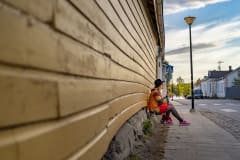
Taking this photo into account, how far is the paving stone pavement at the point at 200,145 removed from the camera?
663cm

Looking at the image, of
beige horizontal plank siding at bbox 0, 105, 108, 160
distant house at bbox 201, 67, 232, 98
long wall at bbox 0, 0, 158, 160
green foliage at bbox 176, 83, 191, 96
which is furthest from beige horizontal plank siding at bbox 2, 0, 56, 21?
green foliage at bbox 176, 83, 191, 96

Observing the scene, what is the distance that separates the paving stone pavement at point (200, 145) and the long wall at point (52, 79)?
335cm

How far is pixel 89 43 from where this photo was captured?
117 inches

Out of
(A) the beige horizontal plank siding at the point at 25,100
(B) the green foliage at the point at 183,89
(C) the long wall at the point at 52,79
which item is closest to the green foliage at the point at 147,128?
(C) the long wall at the point at 52,79

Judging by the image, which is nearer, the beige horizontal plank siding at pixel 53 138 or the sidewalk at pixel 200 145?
the beige horizontal plank siding at pixel 53 138

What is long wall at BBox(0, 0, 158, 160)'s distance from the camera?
148 cm

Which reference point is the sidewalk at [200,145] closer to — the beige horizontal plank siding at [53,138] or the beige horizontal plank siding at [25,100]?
the beige horizontal plank siding at [53,138]

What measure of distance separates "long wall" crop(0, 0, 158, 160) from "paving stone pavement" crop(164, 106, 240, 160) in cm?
335

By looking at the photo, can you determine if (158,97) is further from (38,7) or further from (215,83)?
(215,83)

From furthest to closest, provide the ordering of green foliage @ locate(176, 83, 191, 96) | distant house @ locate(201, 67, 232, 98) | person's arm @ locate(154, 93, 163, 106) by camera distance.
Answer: green foliage @ locate(176, 83, 191, 96) < distant house @ locate(201, 67, 232, 98) < person's arm @ locate(154, 93, 163, 106)

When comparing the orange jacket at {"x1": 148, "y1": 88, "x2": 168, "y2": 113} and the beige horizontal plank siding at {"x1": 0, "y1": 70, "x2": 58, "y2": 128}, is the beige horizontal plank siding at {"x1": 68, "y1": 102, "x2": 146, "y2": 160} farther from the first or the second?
the orange jacket at {"x1": 148, "y1": 88, "x2": 168, "y2": 113}

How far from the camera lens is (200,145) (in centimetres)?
784

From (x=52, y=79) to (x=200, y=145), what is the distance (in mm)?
6269

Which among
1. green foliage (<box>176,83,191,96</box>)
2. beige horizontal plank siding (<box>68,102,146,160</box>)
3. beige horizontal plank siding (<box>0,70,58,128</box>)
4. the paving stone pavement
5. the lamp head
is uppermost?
the lamp head
